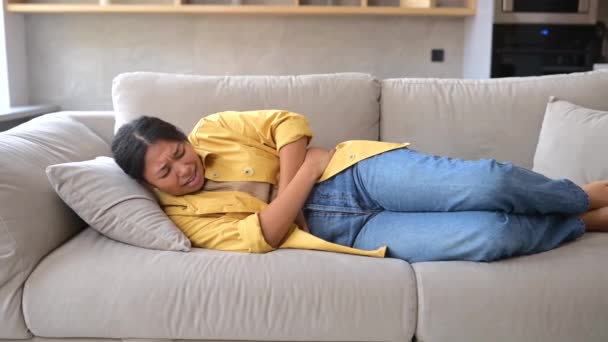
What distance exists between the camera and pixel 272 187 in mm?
1619

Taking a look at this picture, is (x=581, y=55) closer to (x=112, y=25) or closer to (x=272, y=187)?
(x=272, y=187)

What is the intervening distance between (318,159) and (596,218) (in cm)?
76

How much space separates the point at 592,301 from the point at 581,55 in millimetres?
2179

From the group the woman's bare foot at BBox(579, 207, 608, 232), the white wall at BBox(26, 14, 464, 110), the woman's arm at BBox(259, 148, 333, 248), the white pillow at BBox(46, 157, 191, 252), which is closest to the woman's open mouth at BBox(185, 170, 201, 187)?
the white pillow at BBox(46, 157, 191, 252)

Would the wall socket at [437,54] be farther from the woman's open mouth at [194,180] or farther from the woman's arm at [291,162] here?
the woman's open mouth at [194,180]

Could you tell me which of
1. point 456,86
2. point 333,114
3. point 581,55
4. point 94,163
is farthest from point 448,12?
point 94,163

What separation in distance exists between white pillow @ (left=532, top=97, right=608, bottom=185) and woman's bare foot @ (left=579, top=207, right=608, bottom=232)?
0.63ft

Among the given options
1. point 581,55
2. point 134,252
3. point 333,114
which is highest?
point 581,55

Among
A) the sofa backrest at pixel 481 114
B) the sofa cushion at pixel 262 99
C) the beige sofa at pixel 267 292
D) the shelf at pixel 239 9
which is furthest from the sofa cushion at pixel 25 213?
the shelf at pixel 239 9

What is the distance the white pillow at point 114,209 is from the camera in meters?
1.42

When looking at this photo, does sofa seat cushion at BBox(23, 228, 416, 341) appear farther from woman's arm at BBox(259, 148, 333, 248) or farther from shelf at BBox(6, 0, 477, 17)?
shelf at BBox(6, 0, 477, 17)

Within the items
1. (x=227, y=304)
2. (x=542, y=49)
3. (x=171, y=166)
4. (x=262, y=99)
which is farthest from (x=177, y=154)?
(x=542, y=49)

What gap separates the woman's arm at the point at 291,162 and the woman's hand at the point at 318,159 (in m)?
0.03

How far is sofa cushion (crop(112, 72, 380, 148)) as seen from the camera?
194 cm
